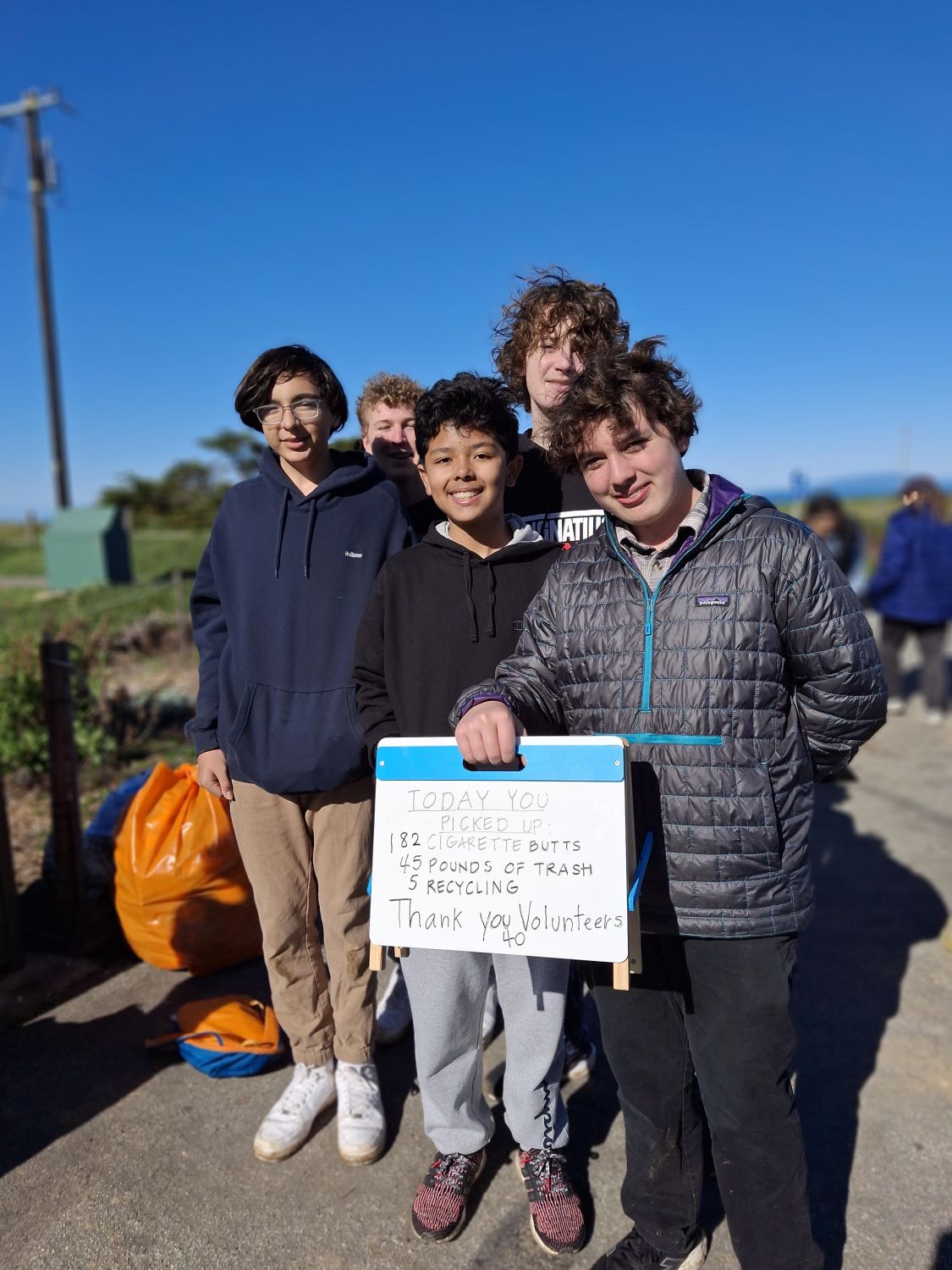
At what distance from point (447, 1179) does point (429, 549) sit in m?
1.61

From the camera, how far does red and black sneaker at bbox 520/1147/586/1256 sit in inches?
88.8

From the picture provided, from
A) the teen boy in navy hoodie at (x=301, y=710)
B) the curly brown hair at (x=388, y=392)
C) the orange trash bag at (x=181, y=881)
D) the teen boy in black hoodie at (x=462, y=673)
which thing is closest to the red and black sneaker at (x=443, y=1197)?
the teen boy in black hoodie at (x=462, y=673)

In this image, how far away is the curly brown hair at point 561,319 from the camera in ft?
8.29

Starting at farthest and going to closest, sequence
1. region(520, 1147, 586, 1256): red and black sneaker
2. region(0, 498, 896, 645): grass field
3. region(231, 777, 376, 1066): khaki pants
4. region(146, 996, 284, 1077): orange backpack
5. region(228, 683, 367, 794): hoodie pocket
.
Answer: region(0, 498, 896, 645): grass field → region(146, 996, 284, 1077): orange backpack → region(231, 777, 376, 1066): khaki pants → region(228, 683, 367, 794): hoodie pocket → region(520, 1147, 586, 1256): red and black sneaker

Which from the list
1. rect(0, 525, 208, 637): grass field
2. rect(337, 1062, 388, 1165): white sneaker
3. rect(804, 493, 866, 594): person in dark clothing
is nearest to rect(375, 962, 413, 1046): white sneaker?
rect(337, 1062, 388, 1165): white sneaker

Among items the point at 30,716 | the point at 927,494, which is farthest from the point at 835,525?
the point at 30,716

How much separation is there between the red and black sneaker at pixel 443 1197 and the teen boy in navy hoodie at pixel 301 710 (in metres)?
0.28

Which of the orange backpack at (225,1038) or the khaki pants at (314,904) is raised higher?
the khaki pants at (314,904)

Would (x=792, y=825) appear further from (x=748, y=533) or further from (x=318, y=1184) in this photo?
(x=318, y=1184)

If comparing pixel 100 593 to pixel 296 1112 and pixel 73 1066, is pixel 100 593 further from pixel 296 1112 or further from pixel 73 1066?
pixel 296 1112

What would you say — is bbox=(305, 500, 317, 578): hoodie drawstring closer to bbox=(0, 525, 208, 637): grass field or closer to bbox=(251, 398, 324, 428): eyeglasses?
bbox=(251, 398, 324, 428): eyeglasses

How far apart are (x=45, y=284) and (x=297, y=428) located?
17911 mm

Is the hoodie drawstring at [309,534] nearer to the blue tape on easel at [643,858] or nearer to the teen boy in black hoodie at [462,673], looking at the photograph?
the teen boy in black hoodie at [462,673]

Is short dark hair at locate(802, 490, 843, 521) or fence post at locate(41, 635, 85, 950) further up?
short dark hair at locate(802, 490, 843, 521)
